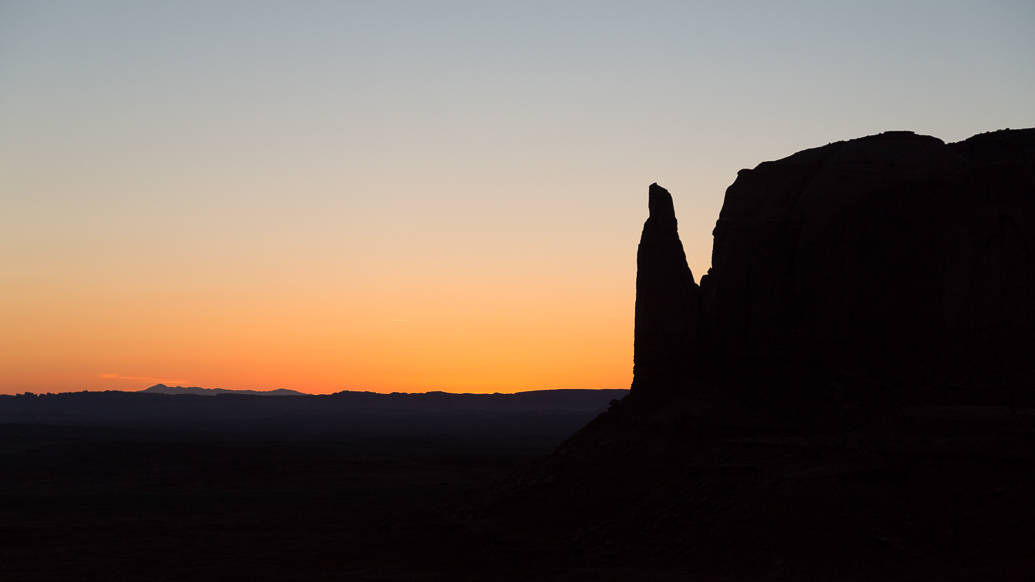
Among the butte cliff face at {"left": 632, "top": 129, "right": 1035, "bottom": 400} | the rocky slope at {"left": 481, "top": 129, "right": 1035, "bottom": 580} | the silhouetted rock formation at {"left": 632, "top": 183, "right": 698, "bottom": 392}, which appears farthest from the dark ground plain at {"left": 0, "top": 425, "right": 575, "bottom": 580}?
the butte cliff face at {"left": 632, "top": 129, "right": 1035, "bottom": 400}

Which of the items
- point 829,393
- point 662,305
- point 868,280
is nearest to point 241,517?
point 662,305

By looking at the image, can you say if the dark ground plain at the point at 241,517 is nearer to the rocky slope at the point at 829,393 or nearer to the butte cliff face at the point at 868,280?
the rocky slope at the point at 829,393

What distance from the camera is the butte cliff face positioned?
94.9 feet

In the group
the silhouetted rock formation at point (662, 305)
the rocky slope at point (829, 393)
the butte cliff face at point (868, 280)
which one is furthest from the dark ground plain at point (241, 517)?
the butte cliff face at point (868, 280)

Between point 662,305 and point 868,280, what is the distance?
6406 millimetres

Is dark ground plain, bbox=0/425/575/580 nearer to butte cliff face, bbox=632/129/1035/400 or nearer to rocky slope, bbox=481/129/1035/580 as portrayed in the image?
rocky slope, bbox=481/129/1035/580

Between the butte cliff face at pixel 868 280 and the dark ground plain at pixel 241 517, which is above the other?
the butte cliff face at pixel 868 280

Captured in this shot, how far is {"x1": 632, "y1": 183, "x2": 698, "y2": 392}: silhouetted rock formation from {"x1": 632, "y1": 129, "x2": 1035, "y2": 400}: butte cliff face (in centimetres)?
5

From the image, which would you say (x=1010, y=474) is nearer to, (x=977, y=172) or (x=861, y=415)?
(x=861, y=415)

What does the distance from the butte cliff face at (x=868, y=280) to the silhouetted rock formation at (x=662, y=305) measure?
0.05m

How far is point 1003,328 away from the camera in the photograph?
2872 centimetres

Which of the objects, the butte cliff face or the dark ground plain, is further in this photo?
the dark ground plain

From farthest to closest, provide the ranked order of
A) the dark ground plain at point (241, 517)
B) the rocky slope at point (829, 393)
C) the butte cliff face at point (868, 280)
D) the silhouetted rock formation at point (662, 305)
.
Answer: the silhouetted rock formation at point (662, 305) < the dark ground plain at point (241, 517) < the butte cliff face at point (868, 280) < the rocky slope at point (829, 393)

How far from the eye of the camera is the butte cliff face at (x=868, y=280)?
2892cm
